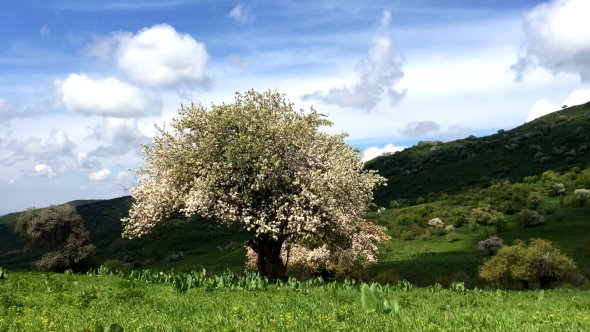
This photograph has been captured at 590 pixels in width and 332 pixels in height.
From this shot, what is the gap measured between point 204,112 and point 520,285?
3613 cm

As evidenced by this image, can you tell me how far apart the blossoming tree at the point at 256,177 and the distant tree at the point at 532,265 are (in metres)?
19.3

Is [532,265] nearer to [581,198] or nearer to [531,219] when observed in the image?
[531,219]

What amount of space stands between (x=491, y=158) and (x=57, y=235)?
12255 centimetres

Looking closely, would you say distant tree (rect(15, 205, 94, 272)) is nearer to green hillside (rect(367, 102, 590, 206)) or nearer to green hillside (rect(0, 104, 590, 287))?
green hillside (rect(0, 104, 590, 287))

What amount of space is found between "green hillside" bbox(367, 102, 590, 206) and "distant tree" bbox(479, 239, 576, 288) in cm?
8368

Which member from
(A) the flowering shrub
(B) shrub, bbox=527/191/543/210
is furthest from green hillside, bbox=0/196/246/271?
(B) shrub, bbox=527/191/543/210

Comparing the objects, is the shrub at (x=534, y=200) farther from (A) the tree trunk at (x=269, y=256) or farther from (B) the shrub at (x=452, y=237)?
(A) the tree trunk at (x=269, y=256)

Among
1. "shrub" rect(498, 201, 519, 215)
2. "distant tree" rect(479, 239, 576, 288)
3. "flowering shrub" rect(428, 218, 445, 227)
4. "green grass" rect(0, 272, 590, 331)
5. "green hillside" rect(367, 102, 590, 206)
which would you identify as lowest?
"distant tree" rect(479, 239, 576, 288)

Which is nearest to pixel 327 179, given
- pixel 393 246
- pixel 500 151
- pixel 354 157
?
pixel 354 157

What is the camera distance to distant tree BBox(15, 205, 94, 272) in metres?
64.4

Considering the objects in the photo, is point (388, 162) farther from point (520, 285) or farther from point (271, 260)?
point (271, 260)

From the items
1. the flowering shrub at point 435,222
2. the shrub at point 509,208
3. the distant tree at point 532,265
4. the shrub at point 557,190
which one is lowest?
the distant tree at point 532,265

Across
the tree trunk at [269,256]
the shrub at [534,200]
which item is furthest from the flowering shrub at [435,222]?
the tree trunk at [269,256]

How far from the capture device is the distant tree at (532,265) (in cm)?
3947
